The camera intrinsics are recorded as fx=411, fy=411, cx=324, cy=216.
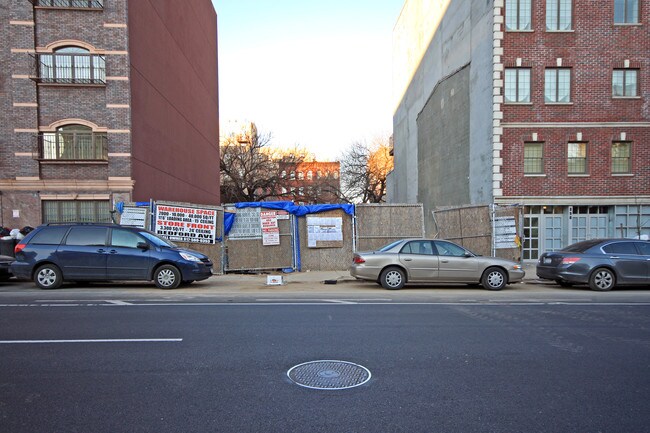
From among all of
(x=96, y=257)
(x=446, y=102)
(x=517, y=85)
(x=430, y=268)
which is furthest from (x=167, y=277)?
(x=446, y=102)

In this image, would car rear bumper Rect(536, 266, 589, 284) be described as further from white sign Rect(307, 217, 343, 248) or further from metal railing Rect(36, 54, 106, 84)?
metal railing Rect(36, 54, 106, 84)

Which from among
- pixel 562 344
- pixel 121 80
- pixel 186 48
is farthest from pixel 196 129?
pixel 562 344

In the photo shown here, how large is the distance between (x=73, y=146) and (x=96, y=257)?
346 inches

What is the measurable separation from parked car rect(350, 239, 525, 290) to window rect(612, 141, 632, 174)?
11152 mm

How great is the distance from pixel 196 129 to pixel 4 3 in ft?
41.0

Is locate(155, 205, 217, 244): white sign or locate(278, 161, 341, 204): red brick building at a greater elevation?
locate(278, 161, 341, 204): red brick building

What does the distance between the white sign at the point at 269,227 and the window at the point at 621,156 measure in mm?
15335

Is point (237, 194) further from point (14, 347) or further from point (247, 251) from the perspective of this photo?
point (14, 347)


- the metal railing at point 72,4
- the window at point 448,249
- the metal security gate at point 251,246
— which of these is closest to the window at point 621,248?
the window at point 448,249

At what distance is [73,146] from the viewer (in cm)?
1708

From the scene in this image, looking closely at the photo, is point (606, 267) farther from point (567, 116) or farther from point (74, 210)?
point (74, 210)

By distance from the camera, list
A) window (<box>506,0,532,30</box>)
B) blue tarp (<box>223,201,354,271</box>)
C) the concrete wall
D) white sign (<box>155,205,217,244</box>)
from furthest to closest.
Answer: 1. the concrete wall
2. window (<box>506,0,532,30</box>)
3. blue tarp (<box>223,201,354,271</box>)
4. white sign (<box>155,205,217,244</box>)

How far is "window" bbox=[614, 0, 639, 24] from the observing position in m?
18.3

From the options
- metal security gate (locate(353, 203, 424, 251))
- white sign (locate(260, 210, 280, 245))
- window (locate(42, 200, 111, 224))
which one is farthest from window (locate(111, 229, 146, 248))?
metal security gate (locate(353, 203, 424, 251))
